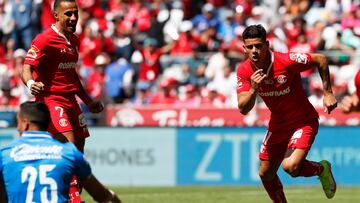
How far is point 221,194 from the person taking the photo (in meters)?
16.9

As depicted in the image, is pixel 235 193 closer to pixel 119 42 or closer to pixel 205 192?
pixel 205 192

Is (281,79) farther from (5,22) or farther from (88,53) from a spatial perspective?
(5,22)

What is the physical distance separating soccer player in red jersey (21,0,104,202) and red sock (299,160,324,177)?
8.17 feet

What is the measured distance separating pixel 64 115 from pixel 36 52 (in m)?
0.75

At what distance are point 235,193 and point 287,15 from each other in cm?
771

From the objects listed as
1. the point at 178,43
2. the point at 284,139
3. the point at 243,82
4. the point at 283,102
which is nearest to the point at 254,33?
the point at 243,82

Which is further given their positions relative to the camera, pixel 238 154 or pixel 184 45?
pixel 184 45

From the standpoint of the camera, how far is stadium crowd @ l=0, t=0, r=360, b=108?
22172 millimetres

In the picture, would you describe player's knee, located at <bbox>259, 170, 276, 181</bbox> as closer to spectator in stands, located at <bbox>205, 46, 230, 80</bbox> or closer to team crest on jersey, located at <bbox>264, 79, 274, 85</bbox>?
team crest on jersey, located at <bbox>264, 79, 274, 85</bbox>

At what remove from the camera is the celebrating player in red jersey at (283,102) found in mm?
11680

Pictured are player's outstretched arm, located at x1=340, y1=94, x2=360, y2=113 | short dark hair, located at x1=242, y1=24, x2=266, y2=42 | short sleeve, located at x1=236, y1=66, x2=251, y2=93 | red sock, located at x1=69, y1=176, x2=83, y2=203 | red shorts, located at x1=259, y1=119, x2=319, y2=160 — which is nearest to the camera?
player's outstretched arm, located at x1=340, y1=94, x2=360, y2=113

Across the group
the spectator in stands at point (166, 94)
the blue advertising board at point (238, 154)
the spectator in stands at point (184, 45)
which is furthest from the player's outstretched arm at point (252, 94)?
the spectator in stands at point (184, 45)

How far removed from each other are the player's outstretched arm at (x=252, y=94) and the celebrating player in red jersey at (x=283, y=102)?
1cm

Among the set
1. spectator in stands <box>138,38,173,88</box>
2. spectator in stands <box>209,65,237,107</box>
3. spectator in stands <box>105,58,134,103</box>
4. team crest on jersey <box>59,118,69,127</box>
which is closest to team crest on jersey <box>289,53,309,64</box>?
team crest on jersey <box>59,118,69,127</box>
